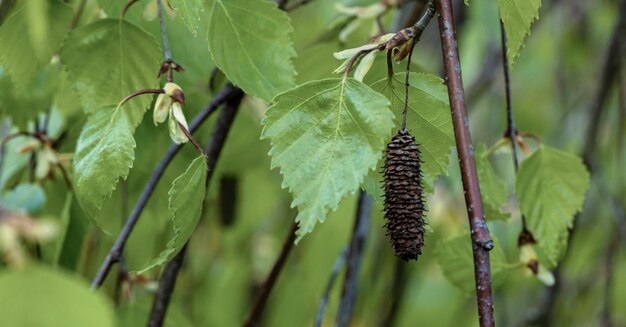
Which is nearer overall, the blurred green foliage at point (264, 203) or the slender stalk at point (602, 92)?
the blurred green foliage at point (264, 203)

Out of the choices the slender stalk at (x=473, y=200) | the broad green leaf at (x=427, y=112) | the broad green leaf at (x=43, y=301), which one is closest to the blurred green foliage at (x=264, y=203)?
the broad green leaf at (x=43, y=301)

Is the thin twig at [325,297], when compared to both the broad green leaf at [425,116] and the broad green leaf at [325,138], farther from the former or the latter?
the broad green leaf at [325,138]

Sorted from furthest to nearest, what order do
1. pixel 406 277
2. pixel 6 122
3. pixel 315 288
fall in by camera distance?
1. pixel 406 277
2. pixel 315 288
3. pixel 6 122

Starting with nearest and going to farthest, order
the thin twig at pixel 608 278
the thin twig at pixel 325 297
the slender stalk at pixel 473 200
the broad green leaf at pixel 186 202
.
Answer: the slender stalk at pixel 473 200
the broad green leaf at pixel 186 202
the thin twig at pixel 325 297
the thin twig at pixel 608 278

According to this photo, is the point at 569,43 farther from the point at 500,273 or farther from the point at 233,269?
the point at 500,273

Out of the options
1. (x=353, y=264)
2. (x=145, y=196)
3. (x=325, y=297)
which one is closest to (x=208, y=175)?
(x=145, y=196)

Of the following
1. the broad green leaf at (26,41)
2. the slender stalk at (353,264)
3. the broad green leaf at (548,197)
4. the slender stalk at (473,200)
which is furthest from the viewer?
the slender stalk at (353,264)

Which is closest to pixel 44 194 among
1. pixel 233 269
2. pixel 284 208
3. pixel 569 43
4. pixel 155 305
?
pixel 155 305
